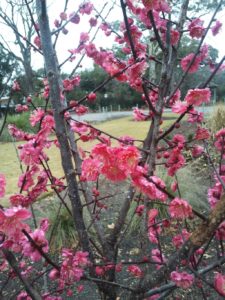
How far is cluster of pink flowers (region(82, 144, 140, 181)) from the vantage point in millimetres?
914

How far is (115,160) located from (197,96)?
0.42 metres

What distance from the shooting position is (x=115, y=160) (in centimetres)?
93

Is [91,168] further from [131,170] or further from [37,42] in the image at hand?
[37,42]

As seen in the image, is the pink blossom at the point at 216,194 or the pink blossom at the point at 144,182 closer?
the pink blossom at the point at 144,182

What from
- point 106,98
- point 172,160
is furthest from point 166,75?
point 106,98

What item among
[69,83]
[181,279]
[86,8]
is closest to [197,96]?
[181,279]

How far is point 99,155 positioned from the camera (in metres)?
0.94

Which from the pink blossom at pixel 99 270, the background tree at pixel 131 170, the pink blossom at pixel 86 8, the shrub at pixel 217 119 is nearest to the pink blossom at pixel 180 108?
the background tree at pixel 131 170

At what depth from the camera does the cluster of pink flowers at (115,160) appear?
914 mm

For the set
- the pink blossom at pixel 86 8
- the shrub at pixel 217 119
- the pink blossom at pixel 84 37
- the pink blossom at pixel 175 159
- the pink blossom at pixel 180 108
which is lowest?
the shrub at pixel 217 119

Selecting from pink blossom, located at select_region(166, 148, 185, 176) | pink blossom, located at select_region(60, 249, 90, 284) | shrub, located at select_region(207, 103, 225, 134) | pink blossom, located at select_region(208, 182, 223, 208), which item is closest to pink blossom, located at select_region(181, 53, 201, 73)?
pink blossom, located at select_region(166, 148, 185, 176)

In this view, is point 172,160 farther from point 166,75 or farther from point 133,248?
point 133,248

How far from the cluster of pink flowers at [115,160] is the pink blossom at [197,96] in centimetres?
35

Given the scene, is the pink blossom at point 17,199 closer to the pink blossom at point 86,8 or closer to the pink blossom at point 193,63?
the pink blossom at point 193,63
